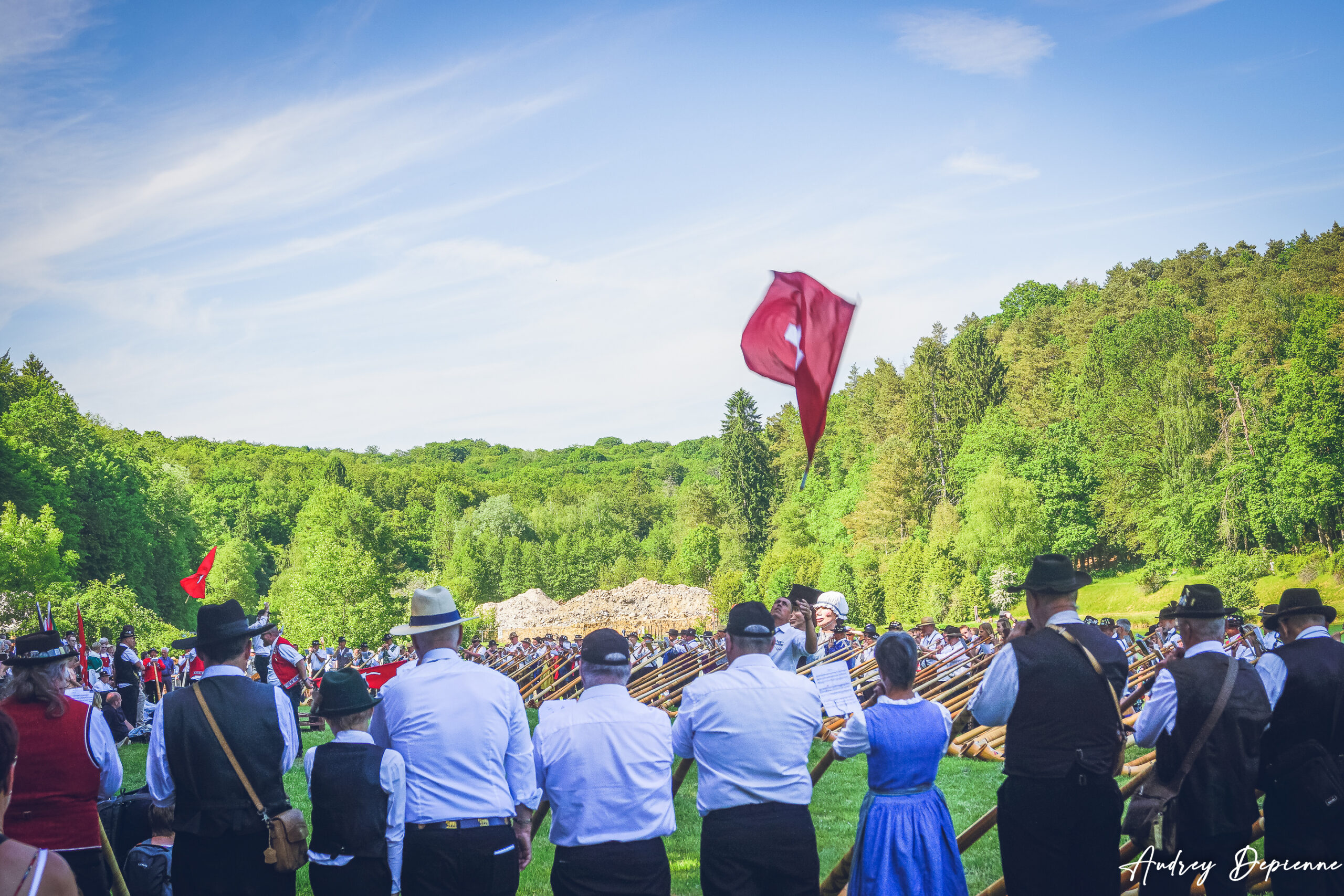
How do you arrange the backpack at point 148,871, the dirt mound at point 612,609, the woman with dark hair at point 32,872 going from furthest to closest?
the dirt mound at point 612,609
the backpack at point 148,871
the woman with dark hair at point 32,872

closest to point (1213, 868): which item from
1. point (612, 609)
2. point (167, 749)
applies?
point (167, 749)

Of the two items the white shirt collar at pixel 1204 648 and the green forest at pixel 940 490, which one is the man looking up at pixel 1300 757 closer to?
the white shirt collar at pixel 1204 648

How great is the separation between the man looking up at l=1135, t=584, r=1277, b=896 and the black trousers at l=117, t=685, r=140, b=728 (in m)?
18.0

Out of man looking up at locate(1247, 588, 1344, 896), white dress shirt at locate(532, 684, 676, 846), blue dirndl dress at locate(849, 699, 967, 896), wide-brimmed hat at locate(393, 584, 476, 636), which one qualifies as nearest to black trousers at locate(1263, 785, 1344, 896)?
man looking up at locate(1247, 588, 1344, 896)

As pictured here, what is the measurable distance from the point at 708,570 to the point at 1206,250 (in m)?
47.5

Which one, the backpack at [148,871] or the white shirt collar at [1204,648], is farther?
the backpack at [148,871]

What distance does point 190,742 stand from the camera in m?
4.70

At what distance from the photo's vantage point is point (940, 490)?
2778 inches

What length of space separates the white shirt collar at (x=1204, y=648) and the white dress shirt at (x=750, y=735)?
2051 millimetres

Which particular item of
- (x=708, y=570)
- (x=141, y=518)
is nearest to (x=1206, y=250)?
(x=708, y=570)

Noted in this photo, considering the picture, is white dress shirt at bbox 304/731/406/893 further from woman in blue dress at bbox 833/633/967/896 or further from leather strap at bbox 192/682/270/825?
woman in blue dress at bbox 833/633/967/896

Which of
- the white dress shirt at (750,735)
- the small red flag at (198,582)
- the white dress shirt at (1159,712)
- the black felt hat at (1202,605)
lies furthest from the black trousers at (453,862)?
the small red flag at (198,582)

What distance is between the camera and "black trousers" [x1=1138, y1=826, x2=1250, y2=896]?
199 inches

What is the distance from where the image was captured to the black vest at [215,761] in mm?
4699
